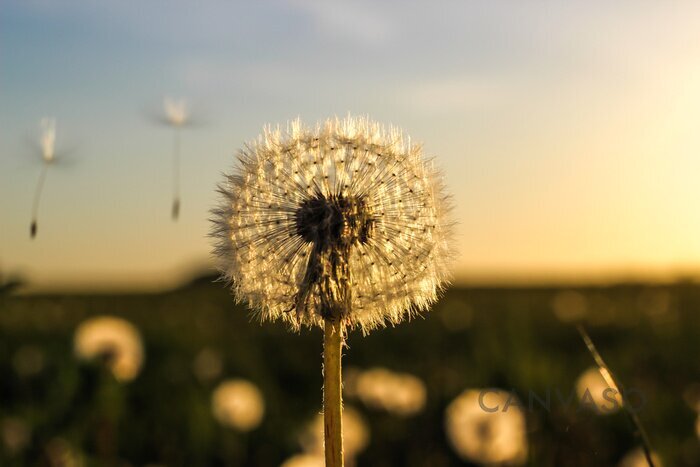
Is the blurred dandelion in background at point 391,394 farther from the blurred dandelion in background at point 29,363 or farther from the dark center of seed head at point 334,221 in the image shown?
the dark center of seed head at point 334,221

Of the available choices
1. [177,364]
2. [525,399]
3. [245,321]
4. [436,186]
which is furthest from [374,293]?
[245,321]

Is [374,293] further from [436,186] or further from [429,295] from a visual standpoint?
[436,186]

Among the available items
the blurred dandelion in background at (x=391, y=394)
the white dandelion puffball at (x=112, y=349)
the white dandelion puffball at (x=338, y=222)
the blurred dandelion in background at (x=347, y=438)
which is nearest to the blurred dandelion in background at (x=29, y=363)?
the white dandelion puffball at (x=112, y=349)

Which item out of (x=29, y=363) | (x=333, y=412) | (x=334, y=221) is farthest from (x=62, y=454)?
(x=333, y=412)

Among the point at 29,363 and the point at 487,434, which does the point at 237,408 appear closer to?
the point at 487,434

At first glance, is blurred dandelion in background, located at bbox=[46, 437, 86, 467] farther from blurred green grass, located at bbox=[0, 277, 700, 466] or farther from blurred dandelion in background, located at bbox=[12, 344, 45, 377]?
blurred dandelion in background, located at bbox=[12, 344, 45, 377]

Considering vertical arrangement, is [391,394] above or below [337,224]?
below

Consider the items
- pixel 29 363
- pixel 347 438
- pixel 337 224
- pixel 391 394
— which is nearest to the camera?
pixel 337 224
